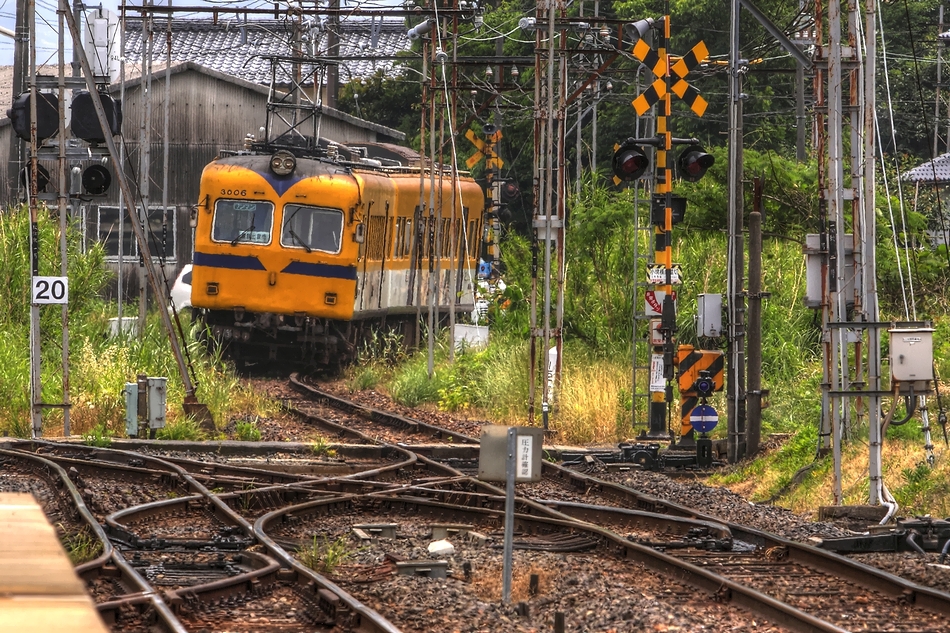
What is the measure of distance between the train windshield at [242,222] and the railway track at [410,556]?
905 cm

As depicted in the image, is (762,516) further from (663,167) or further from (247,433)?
(247,433)

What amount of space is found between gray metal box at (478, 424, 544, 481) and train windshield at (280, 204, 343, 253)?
1488 cm

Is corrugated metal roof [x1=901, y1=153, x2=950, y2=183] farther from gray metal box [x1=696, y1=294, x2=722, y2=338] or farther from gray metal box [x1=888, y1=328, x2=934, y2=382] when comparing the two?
gray metal box [x1=888, y1=328, x2=934, y2=382]

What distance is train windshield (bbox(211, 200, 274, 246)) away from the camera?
76.4 feet

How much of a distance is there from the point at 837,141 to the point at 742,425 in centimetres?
393

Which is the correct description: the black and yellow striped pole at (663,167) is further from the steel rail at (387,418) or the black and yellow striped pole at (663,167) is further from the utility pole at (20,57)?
the utility pole at (20,57)

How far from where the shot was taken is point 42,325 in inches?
747

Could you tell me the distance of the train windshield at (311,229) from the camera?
2317 centimetres

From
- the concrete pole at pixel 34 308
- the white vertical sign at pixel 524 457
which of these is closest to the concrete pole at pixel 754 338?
the concrete pole at pixel 34 308

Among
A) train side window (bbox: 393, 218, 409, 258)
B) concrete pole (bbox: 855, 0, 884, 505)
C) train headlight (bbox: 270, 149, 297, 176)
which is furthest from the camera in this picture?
train side window (bbox: 393, 218, 409, 258)

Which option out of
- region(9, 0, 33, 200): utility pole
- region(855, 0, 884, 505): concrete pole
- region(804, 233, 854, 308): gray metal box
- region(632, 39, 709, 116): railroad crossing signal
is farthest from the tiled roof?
region(855, 0, 884, 505): concrete pole

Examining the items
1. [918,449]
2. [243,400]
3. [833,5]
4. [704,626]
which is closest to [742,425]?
[918,449]

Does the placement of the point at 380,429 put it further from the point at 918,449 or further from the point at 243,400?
the point at 918,449

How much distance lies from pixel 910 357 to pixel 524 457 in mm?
4176
